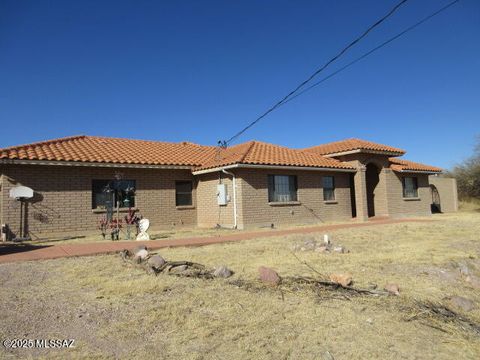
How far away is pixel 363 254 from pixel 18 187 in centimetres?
1258

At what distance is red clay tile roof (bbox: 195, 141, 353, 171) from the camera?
17.3 m

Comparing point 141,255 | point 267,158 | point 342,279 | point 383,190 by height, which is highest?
point 267,158

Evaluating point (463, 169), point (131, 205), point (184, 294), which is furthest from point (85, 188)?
point (463, 169)

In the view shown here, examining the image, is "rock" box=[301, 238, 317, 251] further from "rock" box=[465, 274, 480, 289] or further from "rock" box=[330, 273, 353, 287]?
"rock" box=[465, 274, 480, 289]

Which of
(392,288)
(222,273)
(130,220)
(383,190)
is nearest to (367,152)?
(383,190)

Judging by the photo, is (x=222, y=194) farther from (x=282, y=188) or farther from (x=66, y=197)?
(x=66, y=197)

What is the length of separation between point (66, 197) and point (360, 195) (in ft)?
48.5

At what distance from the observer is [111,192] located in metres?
17.0

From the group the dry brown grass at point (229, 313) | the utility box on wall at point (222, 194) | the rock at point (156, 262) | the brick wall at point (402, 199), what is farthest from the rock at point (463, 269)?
the brick wall at point (402, 199)

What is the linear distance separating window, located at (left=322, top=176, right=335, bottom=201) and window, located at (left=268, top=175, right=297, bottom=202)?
2.24 meters

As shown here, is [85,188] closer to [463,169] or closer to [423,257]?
[423,257]

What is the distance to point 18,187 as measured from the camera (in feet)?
46.9

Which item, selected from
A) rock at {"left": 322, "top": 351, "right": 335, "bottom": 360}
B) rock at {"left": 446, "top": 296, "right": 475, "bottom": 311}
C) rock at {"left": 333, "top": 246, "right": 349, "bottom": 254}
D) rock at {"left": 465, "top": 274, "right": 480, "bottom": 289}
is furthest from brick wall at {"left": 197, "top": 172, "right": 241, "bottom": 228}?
rock at {"left": 322, "top": 351, "right": 335, "bottom": 360}

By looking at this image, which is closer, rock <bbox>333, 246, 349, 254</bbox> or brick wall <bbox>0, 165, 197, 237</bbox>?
rock <bbox>333, 246, 349, 254</bbox>
